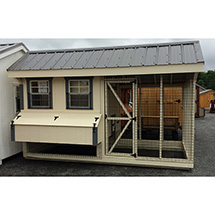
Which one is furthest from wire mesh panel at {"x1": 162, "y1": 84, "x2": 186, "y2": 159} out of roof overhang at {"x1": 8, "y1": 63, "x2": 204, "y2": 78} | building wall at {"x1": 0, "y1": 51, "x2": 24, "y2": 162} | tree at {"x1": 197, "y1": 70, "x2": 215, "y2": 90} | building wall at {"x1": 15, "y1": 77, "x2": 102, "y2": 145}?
tree at {"x1": 197, "y1": 70, "x2": 215, "y2": 90}

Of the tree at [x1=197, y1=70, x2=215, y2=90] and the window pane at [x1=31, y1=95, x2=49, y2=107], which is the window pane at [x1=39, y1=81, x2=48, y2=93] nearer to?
the window pane at [x1=31, y1=95, x2=49, y2=107]

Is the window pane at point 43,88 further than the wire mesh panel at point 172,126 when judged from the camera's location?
No

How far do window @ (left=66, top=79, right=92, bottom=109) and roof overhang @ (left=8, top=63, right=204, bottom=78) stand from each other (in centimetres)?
35

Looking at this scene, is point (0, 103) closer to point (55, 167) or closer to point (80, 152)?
point (55, 167)

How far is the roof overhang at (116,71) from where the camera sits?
14.9 ft

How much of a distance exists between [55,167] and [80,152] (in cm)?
143

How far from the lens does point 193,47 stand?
17.1ft

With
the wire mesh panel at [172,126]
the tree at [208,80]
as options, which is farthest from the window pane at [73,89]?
the tree at [208,80]

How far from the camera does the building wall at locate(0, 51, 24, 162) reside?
5828mm

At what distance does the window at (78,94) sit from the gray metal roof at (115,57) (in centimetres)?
48

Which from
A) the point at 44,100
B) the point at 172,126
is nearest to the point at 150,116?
the point at 172,126

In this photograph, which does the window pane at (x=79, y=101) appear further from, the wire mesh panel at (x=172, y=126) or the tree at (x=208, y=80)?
the tree at (x=208, y=80)

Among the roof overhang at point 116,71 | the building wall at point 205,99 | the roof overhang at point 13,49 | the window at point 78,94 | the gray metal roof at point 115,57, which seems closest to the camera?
the roof overhang at point 116,71

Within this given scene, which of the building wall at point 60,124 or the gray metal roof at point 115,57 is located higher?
the gray metal roof at point 115,57
